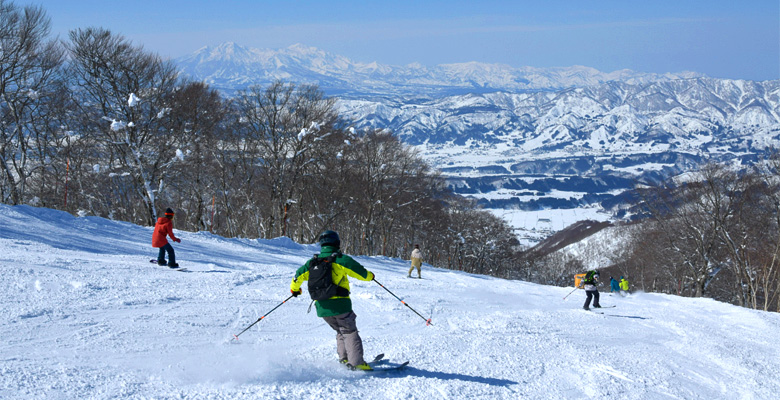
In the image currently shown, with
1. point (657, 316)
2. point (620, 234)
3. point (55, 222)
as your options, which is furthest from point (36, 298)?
point (620, 234)

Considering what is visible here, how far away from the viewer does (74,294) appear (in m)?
8.28

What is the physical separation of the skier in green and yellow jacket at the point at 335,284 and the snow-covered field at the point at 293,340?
408 mm

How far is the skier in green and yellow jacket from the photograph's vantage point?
555 cm

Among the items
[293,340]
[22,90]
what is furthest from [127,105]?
[293,340]

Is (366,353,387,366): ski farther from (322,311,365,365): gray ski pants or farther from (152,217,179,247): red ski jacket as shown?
(152,217,179,247): red ski jacket

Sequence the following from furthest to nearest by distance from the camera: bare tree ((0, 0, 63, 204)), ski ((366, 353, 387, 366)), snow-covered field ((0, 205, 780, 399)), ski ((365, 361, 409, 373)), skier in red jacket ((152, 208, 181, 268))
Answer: bare tree ((0, 0, 63, 204))
skier in red jacket ((152, 208, 181, 268))
ski ((366, 353, 387, 366))
ski ((365, 361, 409, 373))
snow-covered field ((0, 205, 780, 399))

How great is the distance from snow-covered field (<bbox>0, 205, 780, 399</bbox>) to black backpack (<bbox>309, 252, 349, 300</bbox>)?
0.93 meters

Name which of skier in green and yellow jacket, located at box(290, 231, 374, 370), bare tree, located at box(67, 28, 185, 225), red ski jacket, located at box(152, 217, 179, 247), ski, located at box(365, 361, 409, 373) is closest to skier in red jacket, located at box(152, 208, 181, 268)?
red ski jacket, located at box(152, 217, 179, 247)

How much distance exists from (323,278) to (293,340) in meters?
2.07

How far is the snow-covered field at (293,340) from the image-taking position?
208 inches

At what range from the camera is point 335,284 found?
18.4 feet

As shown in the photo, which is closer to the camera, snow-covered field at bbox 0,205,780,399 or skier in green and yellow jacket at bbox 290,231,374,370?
snow-covered field at bbox 0,205,780,399

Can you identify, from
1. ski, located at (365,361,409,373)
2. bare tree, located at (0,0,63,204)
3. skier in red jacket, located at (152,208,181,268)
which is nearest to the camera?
ski, located at (365,361,409,373)

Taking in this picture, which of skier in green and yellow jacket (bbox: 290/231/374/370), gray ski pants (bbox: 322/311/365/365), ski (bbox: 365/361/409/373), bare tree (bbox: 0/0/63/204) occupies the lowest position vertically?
ski (bbox: 365/361/409/373)
